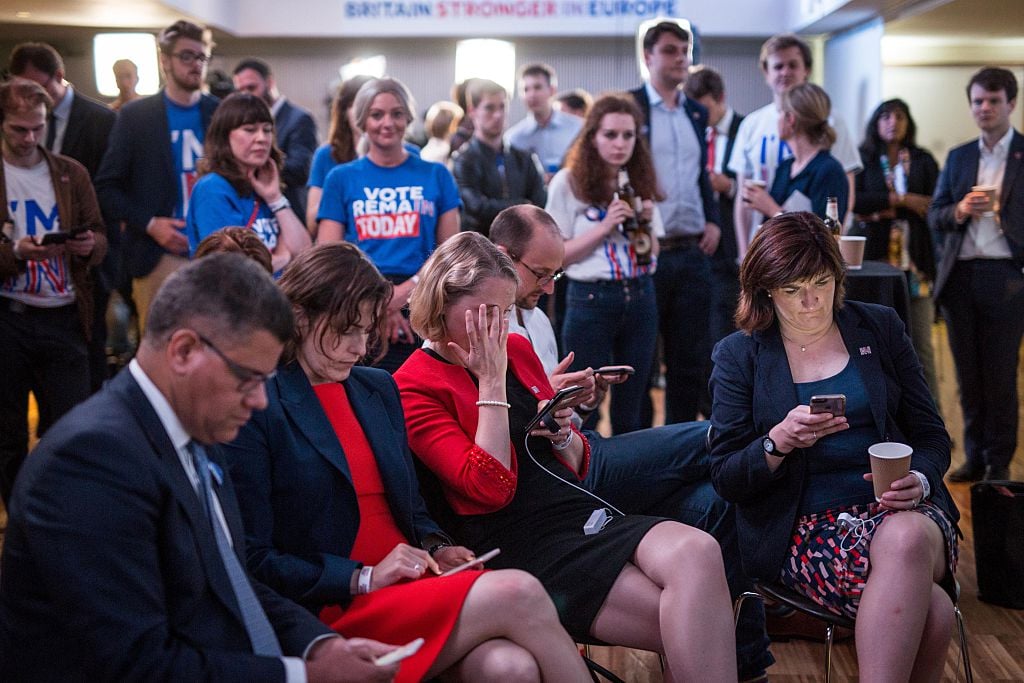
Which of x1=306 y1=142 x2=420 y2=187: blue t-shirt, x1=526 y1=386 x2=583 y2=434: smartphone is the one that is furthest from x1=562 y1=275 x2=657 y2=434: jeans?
x1=526 y1=386 x2=583 y2=434: smartphone

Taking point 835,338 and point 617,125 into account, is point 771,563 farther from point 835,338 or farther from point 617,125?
point 617,125

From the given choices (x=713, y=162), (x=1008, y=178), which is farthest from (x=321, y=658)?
(x=713, y=162)

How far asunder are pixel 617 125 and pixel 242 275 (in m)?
2.59

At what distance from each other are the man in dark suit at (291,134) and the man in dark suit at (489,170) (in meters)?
0.74

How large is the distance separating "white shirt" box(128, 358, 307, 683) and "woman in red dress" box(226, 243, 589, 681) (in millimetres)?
266

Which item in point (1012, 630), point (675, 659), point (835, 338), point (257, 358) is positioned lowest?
point (1012, 630)

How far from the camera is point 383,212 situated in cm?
364

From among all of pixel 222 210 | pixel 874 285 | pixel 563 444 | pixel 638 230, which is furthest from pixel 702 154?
pixel 563 444

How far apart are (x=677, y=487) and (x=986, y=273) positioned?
2249 mm

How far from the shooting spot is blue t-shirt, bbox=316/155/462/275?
3.64 metres

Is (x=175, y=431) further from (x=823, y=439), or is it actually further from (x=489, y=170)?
(x=489, y=170)

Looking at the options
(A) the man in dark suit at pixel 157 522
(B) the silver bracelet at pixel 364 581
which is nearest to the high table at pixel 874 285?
(B) the silver bracelet at pixel 364 581

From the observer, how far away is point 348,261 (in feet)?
6.17

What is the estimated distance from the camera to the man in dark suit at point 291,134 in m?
5.02
